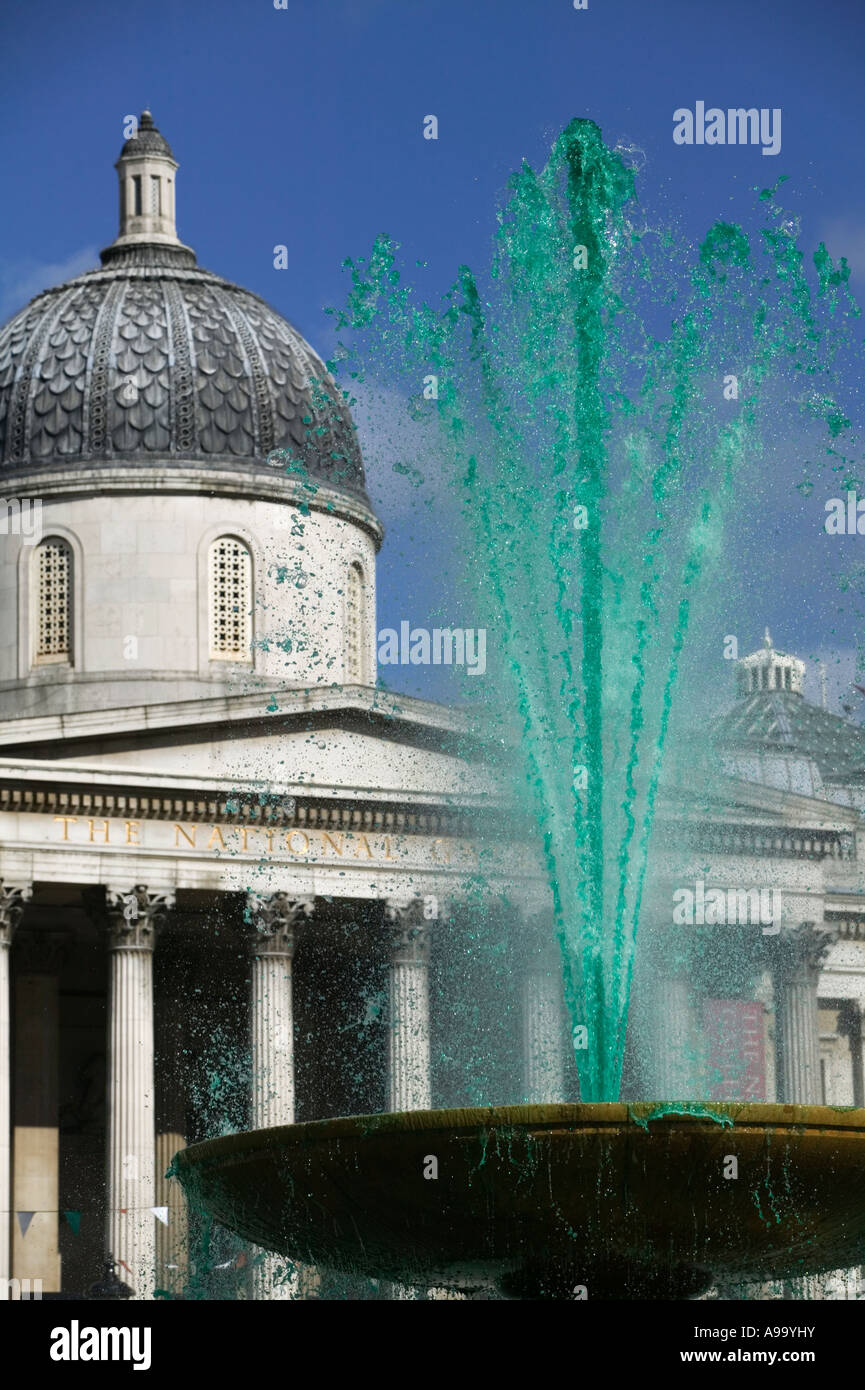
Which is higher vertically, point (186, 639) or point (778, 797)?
point (186, 639)

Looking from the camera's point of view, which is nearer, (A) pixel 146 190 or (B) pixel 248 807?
(B) pixel 248 807

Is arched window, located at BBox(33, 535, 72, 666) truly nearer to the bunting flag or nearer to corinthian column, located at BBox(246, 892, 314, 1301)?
corinthian column, located at BBox(246, 892, 314, 1301)

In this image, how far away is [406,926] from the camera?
44594 millimetres

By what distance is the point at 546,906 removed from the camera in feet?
139

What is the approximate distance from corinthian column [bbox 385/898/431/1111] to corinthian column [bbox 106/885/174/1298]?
11.8ft

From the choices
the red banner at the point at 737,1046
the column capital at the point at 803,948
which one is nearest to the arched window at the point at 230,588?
the red banner at the point at 737,1046

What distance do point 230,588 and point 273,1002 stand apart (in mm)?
10982

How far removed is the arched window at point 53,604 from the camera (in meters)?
51.8

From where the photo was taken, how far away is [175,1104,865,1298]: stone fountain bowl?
15938 millimetres

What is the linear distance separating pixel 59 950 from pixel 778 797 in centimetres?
1123

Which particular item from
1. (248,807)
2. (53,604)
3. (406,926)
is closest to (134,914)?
(248,807)

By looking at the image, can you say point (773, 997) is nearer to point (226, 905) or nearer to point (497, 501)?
point (226, 905)

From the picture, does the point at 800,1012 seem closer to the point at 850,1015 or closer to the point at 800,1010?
the point at 800,1010

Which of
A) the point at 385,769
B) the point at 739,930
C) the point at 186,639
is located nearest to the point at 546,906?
the point at 385,769
